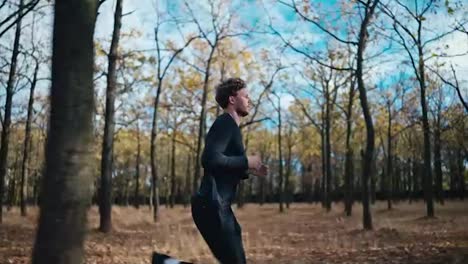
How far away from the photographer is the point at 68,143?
93.9 inches

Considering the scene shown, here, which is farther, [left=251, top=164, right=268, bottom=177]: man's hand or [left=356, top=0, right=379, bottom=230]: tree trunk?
[left=356, top=0, right=379, bottom=230]: tree trunk

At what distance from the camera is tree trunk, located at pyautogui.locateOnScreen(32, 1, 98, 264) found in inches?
91.0

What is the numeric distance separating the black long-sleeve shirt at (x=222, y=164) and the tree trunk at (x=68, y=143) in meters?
0.64

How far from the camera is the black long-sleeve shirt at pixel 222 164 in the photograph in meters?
2.79

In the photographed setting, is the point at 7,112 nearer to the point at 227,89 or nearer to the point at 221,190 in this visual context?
the point at 227,89

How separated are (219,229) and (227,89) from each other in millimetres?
827

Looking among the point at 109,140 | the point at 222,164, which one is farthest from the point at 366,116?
the point at 222,164

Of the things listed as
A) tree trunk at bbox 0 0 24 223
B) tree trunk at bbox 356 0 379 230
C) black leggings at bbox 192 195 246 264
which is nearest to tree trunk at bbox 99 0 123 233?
tree trunk at bbox 0 0 24 223

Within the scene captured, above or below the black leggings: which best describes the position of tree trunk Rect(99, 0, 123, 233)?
above

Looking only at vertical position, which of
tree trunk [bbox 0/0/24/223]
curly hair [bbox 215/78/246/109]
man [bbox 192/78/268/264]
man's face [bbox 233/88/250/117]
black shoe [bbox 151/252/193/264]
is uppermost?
tree trunk [bbox 0/0/24/223]

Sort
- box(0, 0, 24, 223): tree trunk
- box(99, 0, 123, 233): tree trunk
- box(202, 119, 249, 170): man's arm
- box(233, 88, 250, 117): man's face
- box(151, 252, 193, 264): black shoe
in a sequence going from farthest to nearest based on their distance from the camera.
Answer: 1. box(0, 0, 24, 223): tree trunk
2. box(99, 0, 123, 233): tree trunk
3. box(233, 88, 250, 117): man's face
4. box(202, 119, 249, 170): man's arm
5. box(151, 252, 193, 264): black shoe

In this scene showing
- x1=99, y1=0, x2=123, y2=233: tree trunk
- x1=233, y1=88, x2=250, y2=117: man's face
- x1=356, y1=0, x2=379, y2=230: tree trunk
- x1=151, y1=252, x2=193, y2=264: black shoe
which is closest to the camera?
x1=151, y1=252, x2=193, y2=264: black shoe

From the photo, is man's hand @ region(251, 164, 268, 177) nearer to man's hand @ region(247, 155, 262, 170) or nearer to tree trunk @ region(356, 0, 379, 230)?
man's hand @ region(247, 155, 262, 170)

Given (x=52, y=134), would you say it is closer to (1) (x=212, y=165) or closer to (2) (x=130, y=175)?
(1) (x=212, y=165)
